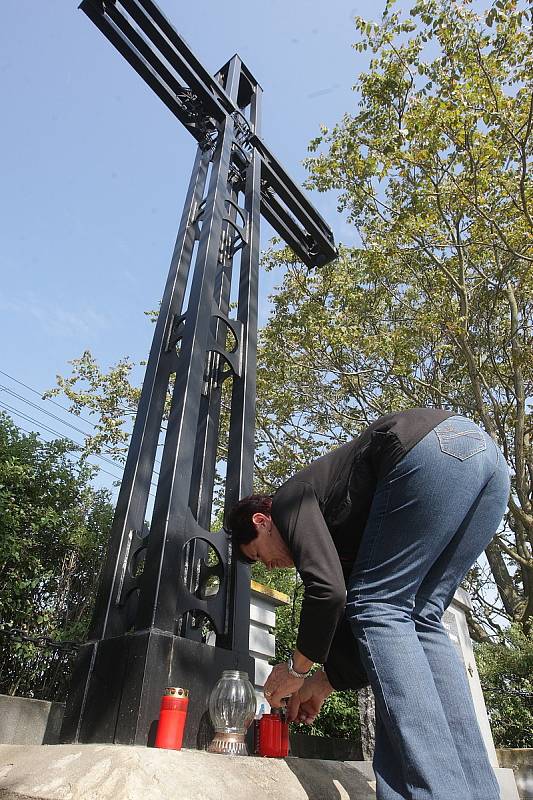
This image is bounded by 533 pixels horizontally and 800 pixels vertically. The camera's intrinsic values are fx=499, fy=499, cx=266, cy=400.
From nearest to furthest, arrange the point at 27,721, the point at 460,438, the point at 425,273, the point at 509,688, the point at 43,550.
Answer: the point at 460,438
the point at 27,721
the point at 43,550
the point at 509,688
the point at 425,273

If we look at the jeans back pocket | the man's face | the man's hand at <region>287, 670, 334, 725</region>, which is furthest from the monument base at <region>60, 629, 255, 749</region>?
the jeans back pocket

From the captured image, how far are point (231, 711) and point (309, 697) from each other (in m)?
0.24

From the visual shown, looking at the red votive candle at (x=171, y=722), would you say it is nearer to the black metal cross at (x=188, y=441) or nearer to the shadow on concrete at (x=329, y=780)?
the black metal cross at (x=188, y=441)

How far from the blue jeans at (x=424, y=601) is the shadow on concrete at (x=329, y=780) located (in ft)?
1.30

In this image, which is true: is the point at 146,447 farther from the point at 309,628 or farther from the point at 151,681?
the point at 309,628

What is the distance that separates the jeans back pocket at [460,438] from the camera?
4.10ft

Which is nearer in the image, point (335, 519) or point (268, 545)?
point (335, 519)

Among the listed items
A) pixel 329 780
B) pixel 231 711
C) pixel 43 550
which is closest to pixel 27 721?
pixel 43 550

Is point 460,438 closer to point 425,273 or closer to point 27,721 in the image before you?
point 27,721

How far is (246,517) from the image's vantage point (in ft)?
5.12

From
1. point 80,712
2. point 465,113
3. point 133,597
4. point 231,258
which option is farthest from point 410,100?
point 80,712

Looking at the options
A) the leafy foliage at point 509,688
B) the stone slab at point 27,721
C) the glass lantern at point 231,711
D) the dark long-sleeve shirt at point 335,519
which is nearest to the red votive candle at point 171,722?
the glass lantern at point 231,711

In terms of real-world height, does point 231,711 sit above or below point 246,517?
below

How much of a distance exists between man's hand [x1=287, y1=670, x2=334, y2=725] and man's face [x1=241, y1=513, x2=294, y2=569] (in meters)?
0.36
